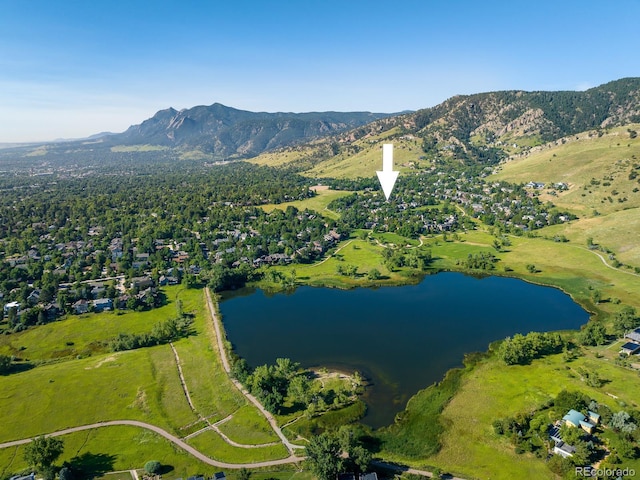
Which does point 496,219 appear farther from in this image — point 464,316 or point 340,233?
point 464,316

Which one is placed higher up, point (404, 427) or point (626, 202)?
point (626, 202)

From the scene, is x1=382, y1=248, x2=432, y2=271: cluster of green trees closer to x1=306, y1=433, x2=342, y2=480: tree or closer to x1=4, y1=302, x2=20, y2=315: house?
x1=306, y1=433, x2=342, y2=480: tree

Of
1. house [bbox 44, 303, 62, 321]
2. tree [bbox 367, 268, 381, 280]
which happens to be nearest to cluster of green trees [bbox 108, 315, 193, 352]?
house [bbox 44, 303, 62, 321]

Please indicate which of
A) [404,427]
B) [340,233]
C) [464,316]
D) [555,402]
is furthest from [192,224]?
[555,402]

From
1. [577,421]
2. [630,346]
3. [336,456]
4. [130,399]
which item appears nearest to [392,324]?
[577,421]

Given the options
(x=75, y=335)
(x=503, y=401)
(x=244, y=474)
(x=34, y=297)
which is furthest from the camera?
(x=34, y=297)

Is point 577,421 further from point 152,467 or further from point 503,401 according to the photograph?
point 152,467
